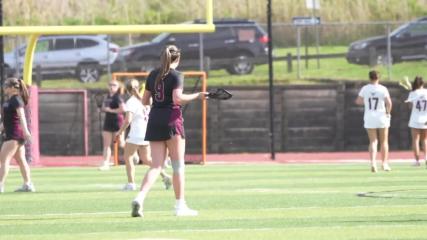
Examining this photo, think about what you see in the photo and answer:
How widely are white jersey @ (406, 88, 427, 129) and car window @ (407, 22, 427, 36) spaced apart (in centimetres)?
1078

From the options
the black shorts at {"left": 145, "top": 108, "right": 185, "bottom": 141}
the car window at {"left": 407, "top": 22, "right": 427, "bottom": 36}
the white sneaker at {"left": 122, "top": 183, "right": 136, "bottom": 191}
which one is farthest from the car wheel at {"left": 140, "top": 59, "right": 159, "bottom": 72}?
the black shorts at {"left": 145, "top": 108, "right": 185, "bottom": 141}

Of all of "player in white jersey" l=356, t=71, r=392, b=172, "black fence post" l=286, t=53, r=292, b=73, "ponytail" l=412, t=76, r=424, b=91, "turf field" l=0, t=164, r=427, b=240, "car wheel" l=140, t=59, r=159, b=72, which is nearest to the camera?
"turf field" l=0, t=164, r=427, b=240

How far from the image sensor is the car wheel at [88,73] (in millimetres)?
34438

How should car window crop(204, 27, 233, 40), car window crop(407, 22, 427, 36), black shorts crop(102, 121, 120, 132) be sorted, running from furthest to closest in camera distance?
1. car window crop(407, 22, 427, 36)
2. car window crop(204, 27, 233, 40)
3. black shorts crop(102, 121, 120, 132)

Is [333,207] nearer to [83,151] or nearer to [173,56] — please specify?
[173,56]

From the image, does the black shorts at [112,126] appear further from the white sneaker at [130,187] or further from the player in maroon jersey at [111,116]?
the white sneaker at [130,187]

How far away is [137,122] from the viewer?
61.3ft

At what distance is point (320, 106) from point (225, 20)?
4.71m

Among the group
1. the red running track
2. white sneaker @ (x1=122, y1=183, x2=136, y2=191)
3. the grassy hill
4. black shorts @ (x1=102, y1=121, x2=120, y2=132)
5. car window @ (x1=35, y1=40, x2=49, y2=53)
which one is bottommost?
the red running track

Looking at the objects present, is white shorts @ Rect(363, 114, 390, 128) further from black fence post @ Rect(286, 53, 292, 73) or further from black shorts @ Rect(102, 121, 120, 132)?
black fence post @ Rect(286, 53, 292, 73)

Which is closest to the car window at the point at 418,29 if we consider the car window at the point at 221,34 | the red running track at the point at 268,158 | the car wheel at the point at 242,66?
the car wheel at the point at 242,66

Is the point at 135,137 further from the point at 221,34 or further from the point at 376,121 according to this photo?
the point at 221,34

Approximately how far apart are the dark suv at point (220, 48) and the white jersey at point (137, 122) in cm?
1563

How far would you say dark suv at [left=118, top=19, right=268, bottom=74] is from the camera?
34.8 metres
